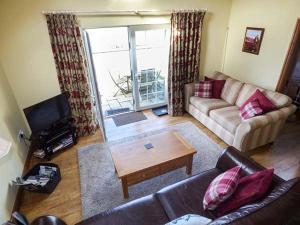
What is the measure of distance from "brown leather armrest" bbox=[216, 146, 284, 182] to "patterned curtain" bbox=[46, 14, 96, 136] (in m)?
2.46

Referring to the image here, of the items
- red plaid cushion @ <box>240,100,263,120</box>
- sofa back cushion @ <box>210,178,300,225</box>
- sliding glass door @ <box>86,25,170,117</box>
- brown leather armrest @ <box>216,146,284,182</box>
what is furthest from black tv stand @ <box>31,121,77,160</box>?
red plaid cushion @ <box>240,100,263,120</box>

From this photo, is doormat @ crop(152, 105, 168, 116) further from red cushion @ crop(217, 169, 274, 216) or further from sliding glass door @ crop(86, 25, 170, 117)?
red cushion @ crop(217, 169, 274, 216)

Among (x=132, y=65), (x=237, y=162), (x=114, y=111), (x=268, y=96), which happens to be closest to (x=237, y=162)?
(x=237, y=162)

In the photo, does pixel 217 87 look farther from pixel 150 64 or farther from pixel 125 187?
pixel 125 187

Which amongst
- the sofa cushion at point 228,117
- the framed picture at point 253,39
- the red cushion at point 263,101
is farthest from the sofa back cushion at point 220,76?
the red cushion at point 263,101

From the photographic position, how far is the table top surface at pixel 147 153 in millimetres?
2201

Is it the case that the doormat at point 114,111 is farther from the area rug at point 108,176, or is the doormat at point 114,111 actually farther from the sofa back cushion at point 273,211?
the sofa back cushion at point 273,211

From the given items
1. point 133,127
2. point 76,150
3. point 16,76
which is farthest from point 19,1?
point 133,127

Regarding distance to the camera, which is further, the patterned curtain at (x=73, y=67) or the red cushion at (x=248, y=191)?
the patterned curtain at (x=73, y=67)

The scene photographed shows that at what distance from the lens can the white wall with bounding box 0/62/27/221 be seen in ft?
6.80

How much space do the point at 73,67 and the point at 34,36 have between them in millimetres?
682

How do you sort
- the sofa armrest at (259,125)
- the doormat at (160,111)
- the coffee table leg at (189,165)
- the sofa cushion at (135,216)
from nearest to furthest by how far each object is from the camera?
1. the sofa cushion at (135,216)
2. the coffee table leg at (189,165)
3. the sofa armrest at (259,125)
4. the doormat at (160,111)

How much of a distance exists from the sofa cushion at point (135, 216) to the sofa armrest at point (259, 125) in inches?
66.7

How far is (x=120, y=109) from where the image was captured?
457 cm
